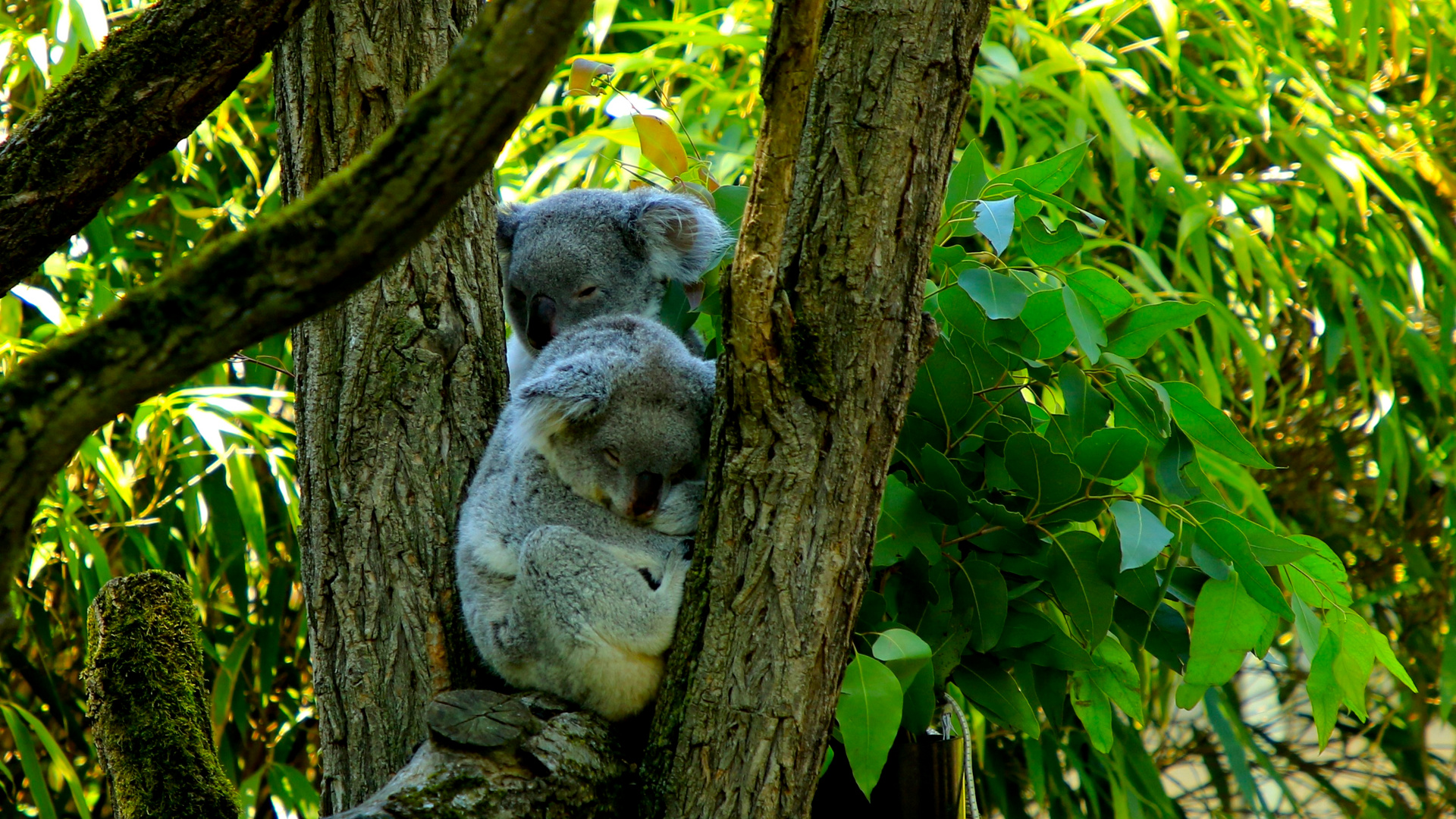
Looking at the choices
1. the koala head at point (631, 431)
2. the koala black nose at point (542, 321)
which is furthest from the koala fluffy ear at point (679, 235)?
the koala head at point (631, 431)

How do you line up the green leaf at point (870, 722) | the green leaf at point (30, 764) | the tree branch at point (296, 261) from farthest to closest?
1. the green leaf at point (30, 764)
2. the green leaf at point (870, 722)
3. the tree branch at point (296, 261)

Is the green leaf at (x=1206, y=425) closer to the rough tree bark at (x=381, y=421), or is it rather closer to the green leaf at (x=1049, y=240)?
the green leaf at (x=1049, y=240)

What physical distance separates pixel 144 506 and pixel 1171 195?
2804 millimetres

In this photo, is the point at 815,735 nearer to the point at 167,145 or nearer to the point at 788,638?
the point at 788,638

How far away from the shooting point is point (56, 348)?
0.73 meters

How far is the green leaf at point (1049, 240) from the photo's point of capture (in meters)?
1.51

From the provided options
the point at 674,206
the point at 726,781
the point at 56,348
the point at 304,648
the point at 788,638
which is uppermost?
the point at 56,348

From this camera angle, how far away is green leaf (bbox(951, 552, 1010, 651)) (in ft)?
4.58

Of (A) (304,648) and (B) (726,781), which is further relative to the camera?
(A) (304,648)

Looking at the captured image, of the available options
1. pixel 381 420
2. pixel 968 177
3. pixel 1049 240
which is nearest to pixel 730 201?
pixel 968 177

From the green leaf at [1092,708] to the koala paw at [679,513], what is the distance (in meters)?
0.61

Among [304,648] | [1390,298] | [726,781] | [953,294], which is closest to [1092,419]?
[953,294]

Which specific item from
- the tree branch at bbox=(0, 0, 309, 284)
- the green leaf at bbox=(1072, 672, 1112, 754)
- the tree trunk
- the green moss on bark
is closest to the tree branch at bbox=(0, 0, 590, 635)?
the tree trunk

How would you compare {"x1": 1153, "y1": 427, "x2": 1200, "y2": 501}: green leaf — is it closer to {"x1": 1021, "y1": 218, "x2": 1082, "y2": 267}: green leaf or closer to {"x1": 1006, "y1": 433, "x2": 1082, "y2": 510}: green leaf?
{"x1": 1006, "y1": 433, "x2": 1082, "y2": 510}: green leaf
